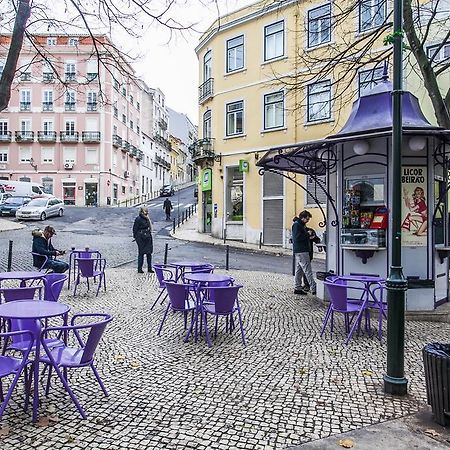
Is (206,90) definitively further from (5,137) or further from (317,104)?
(5,137)

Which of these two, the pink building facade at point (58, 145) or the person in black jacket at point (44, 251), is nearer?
the person in black jacket at point (44, 251)

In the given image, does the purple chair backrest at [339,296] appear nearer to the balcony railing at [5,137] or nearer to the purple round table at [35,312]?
the purple round table at [35,312]

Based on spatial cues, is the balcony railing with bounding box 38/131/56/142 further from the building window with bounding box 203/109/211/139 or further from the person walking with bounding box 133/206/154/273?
the person walking with bounding box 133/206/154/273

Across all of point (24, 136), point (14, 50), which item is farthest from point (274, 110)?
point (24, 136)

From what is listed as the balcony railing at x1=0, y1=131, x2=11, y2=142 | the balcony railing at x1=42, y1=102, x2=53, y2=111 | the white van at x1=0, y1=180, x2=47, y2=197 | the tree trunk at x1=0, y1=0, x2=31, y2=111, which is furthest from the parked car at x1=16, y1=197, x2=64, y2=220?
the balcony railing at x1=0, y1=131, x2=11, y2=142

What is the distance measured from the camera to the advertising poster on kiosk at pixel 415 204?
8289 millimetres

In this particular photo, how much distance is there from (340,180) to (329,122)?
12.2m

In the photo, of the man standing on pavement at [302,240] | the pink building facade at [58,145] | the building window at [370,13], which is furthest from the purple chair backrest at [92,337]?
the pink building facade at [58,145]

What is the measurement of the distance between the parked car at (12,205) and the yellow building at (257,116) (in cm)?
1345

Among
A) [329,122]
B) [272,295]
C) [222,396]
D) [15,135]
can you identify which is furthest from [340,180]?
[15,135]

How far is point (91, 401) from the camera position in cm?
425

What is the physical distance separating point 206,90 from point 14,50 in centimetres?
1905

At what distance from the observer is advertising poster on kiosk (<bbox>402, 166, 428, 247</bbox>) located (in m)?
8.29

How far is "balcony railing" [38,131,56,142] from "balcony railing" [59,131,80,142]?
75cm
